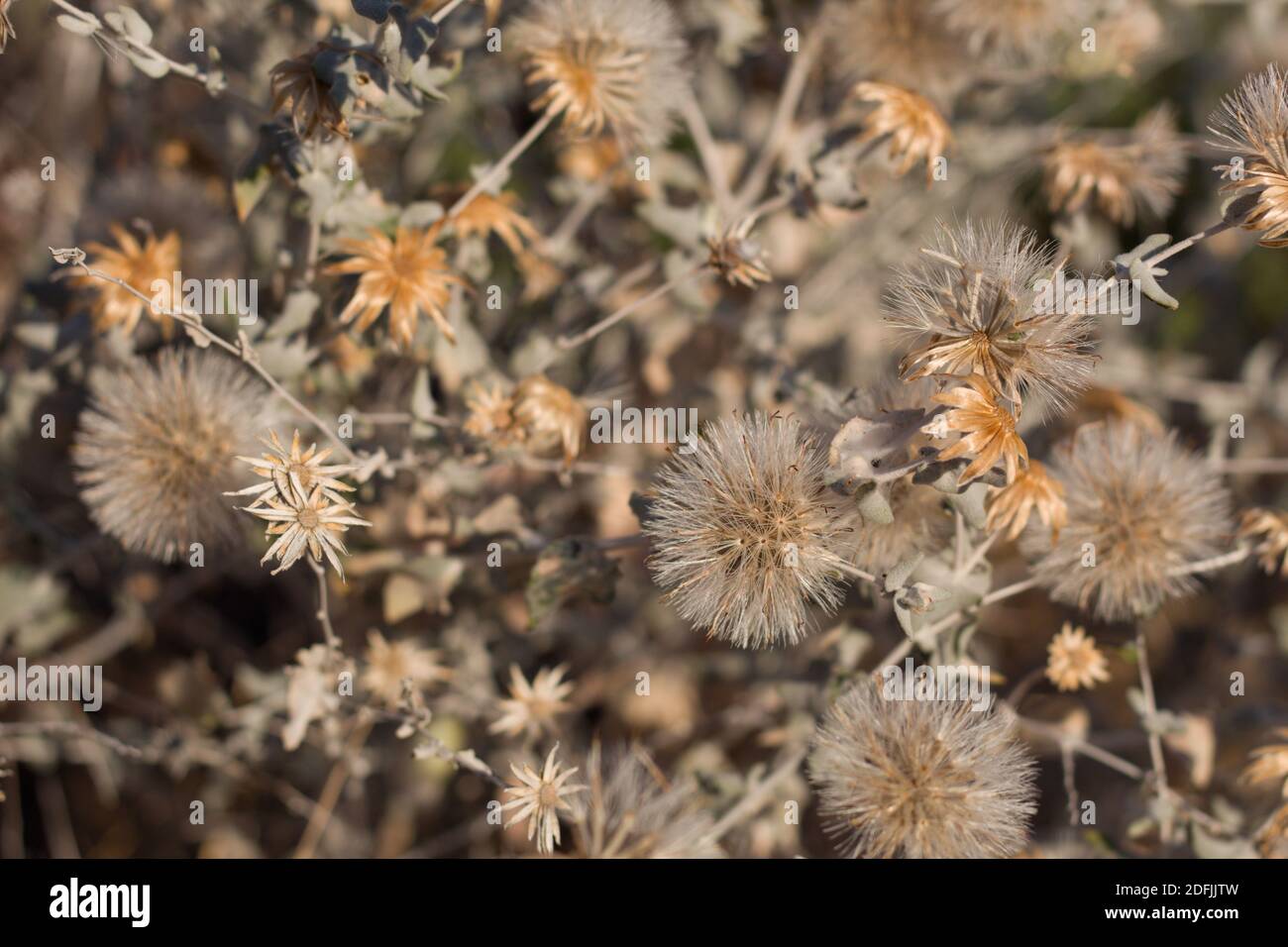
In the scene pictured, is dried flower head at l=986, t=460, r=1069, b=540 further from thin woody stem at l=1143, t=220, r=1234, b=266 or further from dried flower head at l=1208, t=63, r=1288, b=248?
dried flower head at l=1208, t=63, r=1288, b=248

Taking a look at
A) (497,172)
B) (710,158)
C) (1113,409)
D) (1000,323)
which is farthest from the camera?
(710,158)

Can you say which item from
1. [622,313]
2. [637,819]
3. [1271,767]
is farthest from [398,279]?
[1271,767]

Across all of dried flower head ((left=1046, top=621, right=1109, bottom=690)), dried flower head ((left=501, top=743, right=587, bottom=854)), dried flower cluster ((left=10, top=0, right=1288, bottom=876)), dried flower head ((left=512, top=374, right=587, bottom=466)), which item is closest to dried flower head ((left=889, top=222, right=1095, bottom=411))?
dried flower cluster ((left=10, top=0, right=1288, bottom=876))

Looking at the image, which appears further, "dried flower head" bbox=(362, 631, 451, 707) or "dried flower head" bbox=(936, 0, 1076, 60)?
"dried flower head" bbox=(936, 0, 1076, 60)

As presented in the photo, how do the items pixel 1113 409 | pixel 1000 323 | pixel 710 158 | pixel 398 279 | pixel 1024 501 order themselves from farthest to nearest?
pixel 710 158
pixel 1113 409
pixel 398 279
pixel 1024 501
pixel 1000 323

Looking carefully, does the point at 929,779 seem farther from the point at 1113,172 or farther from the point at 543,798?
the point at 1113,172
